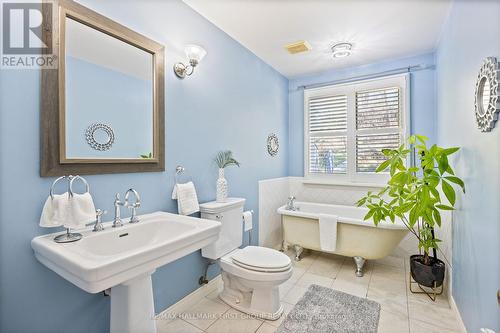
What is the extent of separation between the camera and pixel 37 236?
1.22m

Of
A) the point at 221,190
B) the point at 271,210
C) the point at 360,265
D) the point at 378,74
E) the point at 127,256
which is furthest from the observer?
the point at 271,210

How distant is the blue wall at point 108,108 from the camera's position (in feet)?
4.42

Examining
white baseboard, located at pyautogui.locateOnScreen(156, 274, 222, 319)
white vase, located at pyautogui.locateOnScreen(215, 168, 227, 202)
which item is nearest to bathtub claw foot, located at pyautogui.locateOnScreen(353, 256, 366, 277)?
white baseboard, located at pyautogui.locateOnScreen(156, 274, 222, 319)

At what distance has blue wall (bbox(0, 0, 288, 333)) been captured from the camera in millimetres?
1148

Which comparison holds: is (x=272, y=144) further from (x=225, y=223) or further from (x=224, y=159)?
(x=225, y=223)

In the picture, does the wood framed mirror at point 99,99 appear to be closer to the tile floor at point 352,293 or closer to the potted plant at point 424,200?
the tile floor at point 352,293

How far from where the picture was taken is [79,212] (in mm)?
1204

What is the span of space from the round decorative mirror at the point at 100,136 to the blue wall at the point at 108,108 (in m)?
0.02

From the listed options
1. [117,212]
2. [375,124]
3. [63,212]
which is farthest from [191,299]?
[375,124]

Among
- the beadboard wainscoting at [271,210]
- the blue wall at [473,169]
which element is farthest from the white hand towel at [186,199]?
the blue wall at [473,169]

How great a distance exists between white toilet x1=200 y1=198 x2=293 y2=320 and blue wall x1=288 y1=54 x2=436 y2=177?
1.85 meters

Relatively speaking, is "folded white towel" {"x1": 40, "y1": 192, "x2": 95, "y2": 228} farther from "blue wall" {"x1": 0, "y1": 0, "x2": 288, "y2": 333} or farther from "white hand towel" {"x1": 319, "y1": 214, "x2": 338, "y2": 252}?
"white hand towel" {"x1": 319, "y1": 214, "x2": 338, "y2": 252}

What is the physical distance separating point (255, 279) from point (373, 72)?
9.79 feet

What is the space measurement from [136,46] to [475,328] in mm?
2798
